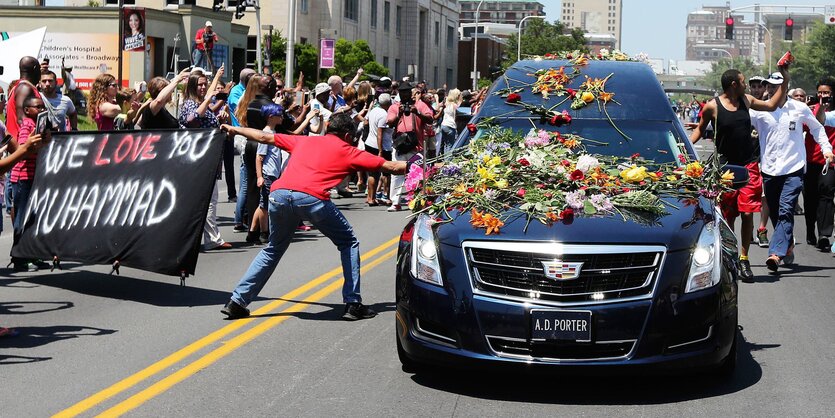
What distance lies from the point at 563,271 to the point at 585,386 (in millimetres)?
924

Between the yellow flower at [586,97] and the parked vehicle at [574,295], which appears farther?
the yellow flower at [586,97]

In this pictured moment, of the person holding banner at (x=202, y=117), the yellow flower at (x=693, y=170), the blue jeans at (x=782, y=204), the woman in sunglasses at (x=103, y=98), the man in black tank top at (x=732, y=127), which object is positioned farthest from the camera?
the woman in sunglasses at (x=103, y=98)

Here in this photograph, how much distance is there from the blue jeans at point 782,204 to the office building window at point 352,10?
65380mm

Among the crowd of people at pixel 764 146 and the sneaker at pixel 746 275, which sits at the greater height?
the crowd of people at pixel 764 146

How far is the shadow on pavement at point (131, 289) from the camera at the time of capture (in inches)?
412

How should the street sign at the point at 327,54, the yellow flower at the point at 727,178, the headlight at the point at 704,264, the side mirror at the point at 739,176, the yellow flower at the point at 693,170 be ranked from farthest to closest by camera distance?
the street sign at the point at 327,54 < the side mirror at the point at 739,176 < the yellow flower at the point at 727,178 < the yellow flower at the point at 693,170 < the headlight at the point at 704,264

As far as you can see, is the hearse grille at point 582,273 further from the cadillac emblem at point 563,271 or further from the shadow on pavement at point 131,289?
the shadow on pavement at point 131,289

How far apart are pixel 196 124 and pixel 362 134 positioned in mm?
8457

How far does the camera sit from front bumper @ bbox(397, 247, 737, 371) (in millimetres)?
6797

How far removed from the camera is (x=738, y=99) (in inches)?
466

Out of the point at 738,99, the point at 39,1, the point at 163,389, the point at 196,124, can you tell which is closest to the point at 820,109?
the point at 738,99

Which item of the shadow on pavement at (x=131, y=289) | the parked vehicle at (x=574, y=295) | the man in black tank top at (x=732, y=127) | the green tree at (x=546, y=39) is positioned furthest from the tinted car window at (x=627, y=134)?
the green tree at (x=546, y=39)

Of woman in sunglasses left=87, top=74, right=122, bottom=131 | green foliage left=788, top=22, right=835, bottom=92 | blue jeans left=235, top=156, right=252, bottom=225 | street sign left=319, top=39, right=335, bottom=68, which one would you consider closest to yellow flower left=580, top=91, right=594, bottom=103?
blue jeans left=235, top=156, right=252, bottom=225

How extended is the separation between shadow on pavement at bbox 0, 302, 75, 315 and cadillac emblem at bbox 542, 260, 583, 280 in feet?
15.4
